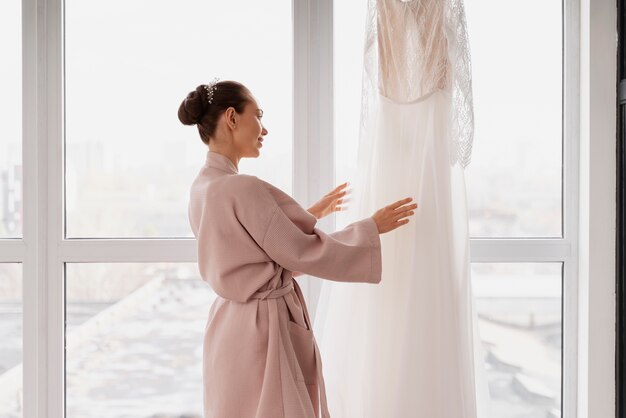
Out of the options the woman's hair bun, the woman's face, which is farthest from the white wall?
the woman's hair bun

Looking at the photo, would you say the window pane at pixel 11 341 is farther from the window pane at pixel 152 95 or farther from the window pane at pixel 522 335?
the window pane at pixel 522 335

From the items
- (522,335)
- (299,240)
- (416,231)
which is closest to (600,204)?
(522,335)

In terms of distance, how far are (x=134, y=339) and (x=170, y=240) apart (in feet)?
1.27

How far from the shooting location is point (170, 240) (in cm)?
200

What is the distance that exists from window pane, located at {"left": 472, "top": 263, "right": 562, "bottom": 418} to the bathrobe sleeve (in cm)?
71

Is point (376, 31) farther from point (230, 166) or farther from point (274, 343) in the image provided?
point (274, 343)

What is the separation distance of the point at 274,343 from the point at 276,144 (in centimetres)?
80

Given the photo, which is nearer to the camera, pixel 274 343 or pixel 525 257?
pixel 274 343

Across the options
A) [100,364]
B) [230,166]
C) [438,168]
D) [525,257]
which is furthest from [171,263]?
[525,257]

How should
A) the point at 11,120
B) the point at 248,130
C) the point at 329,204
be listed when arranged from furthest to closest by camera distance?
the point at 11,120, the point at 329,204, the point at 248,130

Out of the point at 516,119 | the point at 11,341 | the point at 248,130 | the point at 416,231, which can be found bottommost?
the point at 11,341

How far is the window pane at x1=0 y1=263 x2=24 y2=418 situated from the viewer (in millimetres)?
2051

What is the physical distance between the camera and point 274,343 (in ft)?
4.79

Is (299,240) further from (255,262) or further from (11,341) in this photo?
(11,341)
